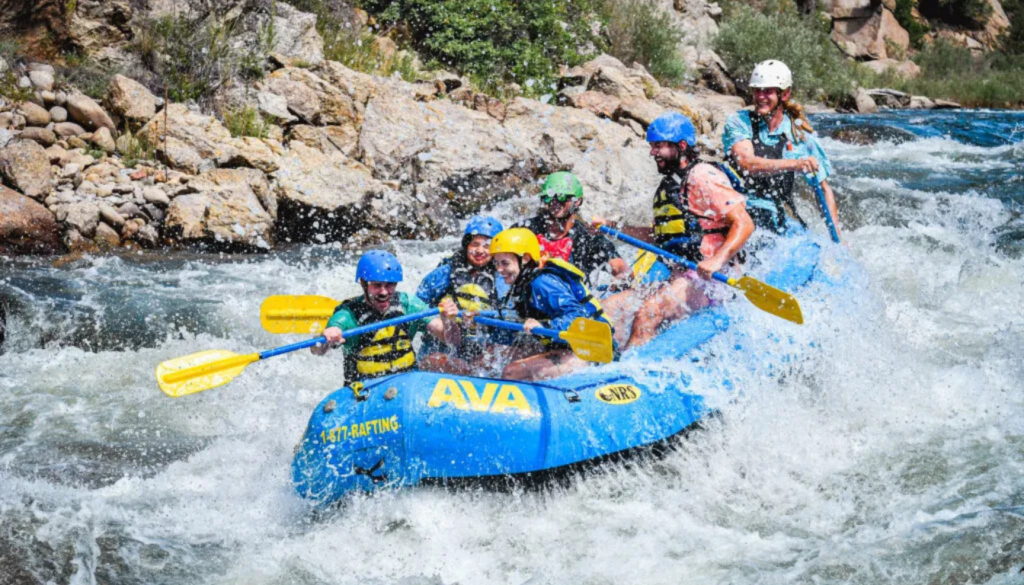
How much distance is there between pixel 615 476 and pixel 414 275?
3979 millimetres

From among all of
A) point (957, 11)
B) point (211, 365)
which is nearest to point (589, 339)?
point (211, 365)

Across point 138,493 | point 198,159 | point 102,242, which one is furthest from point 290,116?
point 138,493

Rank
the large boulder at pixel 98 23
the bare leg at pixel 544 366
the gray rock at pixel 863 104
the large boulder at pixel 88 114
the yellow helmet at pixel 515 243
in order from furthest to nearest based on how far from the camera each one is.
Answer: the gray rock at pixel 863 104, the large boulder at pixel 98 23, the large boulder at pixel 88 114, the bare leg at pixel 544 366, the yellow helmet at pixel 515 243

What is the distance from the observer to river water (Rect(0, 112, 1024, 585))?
13.3 feet

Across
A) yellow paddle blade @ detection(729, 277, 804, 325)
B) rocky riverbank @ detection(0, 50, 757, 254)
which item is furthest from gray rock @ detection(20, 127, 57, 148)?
yellow paddle blade @ detection(729, 277, 804, 325)

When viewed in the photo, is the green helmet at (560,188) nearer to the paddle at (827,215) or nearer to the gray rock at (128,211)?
the paddle at (827,215)

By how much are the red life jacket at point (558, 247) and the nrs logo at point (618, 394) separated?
3.92 feet

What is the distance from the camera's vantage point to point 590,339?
14.5 ft

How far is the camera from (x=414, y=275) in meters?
8.11

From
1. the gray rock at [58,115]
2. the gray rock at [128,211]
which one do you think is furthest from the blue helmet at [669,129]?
the gray rock at [58,115]

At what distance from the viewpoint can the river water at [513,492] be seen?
13.3ft

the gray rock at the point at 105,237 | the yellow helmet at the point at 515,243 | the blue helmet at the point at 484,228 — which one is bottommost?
the gray rock at the point at 105,237

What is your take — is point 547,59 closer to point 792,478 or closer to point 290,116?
point 290,116

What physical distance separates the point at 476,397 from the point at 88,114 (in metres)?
6.29
